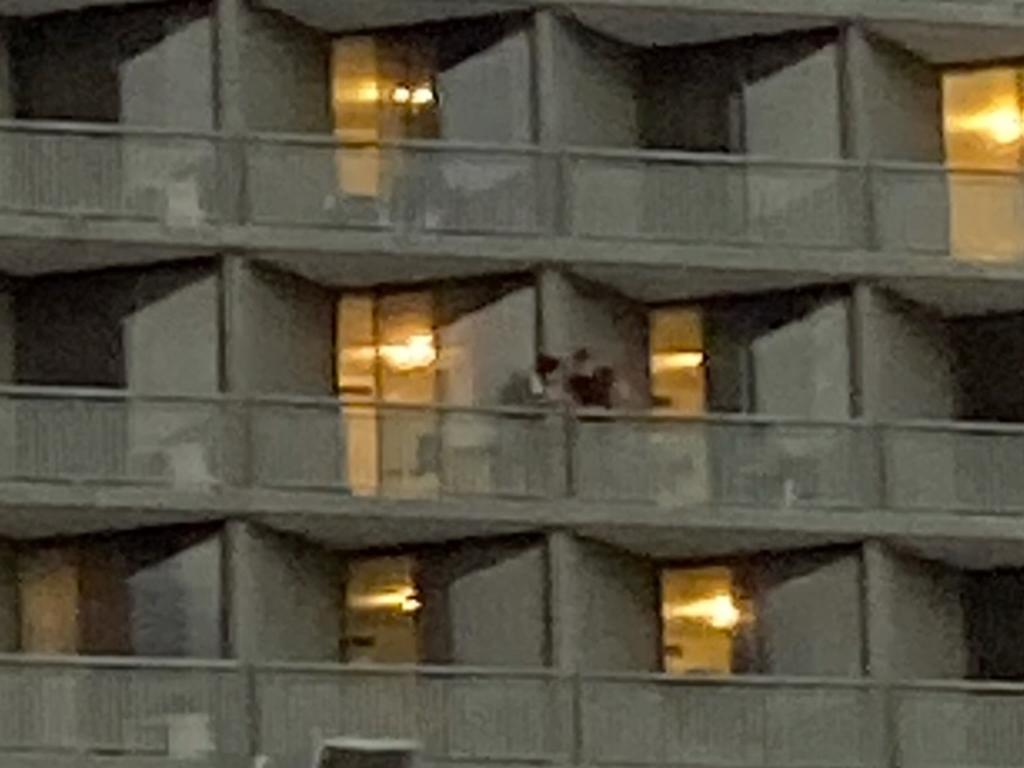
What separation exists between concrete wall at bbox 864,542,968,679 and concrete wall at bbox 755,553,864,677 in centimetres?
22

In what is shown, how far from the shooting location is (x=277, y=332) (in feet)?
177

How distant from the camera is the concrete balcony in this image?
53.3m

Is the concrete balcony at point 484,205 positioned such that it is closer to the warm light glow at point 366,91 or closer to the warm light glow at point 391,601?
the warm light glow at point 366,91

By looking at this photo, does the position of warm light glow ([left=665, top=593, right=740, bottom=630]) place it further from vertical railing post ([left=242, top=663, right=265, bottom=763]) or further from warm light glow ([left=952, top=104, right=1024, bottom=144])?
warm light glow ([left=952, top=104, right=1024, bottom=144])

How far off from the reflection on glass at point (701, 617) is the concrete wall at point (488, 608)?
2087 mm

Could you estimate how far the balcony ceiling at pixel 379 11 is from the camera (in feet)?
180

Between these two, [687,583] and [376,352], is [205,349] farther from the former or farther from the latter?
[687,583]

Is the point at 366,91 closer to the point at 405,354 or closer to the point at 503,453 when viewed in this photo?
the point at 405,354

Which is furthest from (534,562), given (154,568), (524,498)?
(154,568)

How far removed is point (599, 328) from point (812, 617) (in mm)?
4088

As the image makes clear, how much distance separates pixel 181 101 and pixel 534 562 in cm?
652

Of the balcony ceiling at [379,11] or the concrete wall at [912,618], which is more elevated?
the balcony ceiling at [379,11]

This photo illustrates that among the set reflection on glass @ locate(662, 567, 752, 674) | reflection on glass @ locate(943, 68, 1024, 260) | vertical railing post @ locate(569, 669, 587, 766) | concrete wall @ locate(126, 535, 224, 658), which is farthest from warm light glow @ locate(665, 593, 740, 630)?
concrete wall @ locate(126, 535, 224, 658)

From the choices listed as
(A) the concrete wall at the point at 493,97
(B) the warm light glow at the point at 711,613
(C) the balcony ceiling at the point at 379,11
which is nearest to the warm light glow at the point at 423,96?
(A) the concrete wall at the point at 493,97
